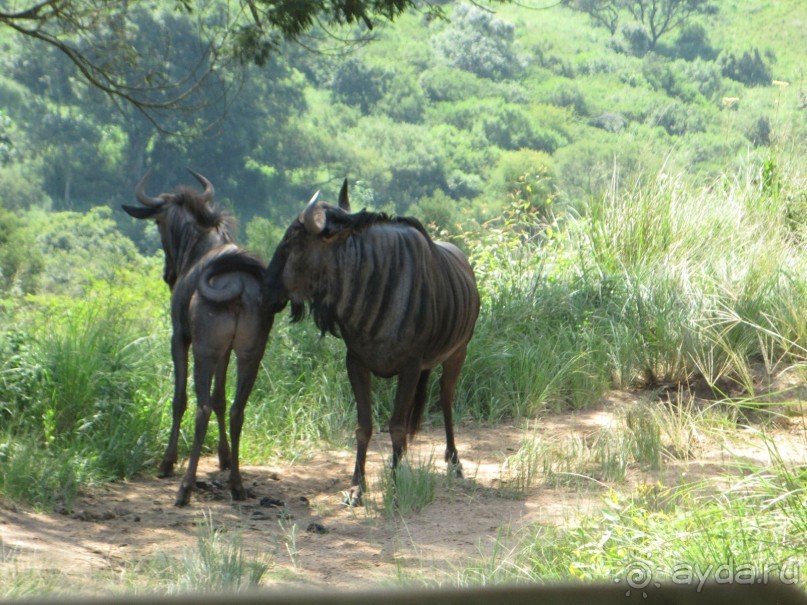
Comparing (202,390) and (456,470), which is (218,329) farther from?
(456,470)

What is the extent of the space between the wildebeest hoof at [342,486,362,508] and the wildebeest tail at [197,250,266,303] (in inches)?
55.8

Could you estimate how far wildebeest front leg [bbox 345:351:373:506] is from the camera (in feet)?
20.1

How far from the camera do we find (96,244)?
37.6 m

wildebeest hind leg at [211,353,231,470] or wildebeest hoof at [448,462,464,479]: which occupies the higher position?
wildebeest hind leg at [211,353,231,470]

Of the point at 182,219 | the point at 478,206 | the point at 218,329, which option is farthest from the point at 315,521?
the point at 478,206

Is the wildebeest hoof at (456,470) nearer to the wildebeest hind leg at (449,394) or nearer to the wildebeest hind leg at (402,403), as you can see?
the wildebeest hind leg at (449,394)

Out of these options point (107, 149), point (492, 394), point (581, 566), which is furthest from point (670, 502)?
point (107, 149)

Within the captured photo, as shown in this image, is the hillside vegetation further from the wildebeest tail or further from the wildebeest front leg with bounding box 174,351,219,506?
the wildebeest tail

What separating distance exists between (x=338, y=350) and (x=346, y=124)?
45.7 meters

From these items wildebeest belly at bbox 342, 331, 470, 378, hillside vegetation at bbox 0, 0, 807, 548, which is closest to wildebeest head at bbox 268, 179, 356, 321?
wildebeest belly at bbox 342, 331, 470, 378

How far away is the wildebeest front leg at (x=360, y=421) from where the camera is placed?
20.1ft

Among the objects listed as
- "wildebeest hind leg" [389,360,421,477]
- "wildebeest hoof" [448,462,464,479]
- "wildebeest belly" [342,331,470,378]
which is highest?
"wildebeest belly" [342,331,470,378]

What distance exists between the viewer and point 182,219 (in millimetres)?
6852

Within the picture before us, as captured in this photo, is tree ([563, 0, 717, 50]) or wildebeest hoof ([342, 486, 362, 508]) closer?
wildebeest hoof ([342, 486, 362, 508])
